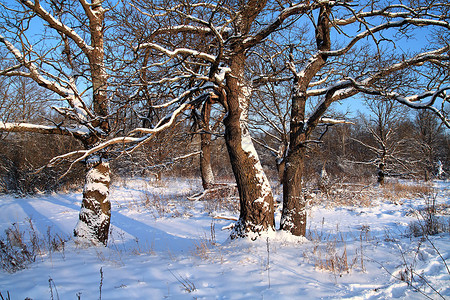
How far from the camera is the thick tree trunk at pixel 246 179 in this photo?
435 centimetres

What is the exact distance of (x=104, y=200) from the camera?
521 cm

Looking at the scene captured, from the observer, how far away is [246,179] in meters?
4.44

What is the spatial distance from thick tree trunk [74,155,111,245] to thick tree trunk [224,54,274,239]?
284 centimetres

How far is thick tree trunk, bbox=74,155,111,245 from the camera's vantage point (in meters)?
4.98

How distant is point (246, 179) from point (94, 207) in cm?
328

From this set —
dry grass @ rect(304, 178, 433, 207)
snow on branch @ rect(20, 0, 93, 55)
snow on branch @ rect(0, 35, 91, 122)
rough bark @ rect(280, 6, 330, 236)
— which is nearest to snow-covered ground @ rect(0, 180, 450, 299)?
rough bark @ rect(280, 6, 330, 236)

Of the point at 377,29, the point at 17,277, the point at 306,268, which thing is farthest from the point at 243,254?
the point at 377,29

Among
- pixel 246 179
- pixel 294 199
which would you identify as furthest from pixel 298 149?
pixel 246 179

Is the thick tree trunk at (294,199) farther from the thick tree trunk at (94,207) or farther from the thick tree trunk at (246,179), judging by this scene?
the thick tree trunk at (94,207)

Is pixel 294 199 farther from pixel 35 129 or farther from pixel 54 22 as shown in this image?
pixel 54 22

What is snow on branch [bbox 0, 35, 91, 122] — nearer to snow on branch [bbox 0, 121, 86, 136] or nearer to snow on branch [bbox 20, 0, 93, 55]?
snow on branch [bbox 0, 121, 86, 136]

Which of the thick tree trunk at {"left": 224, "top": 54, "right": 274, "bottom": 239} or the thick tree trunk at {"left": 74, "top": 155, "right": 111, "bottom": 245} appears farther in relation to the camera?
the thick tree trunk at {"left": 74, "top": 155, "right": 111, "bottom": 245}

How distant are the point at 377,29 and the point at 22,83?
54.9ft

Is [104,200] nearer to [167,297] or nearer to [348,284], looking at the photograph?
[167,297]
